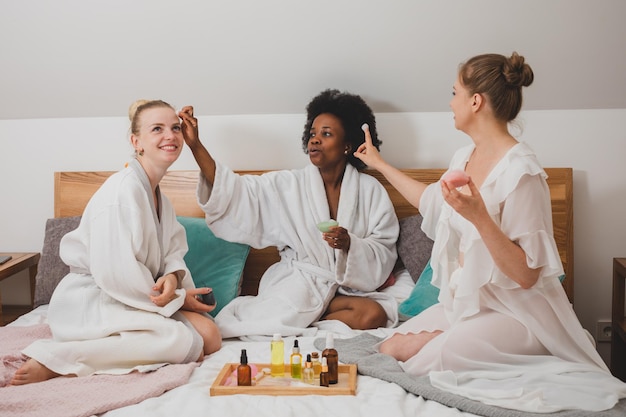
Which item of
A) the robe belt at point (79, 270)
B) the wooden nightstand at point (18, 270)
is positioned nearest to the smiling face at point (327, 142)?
the robe belt at point (79, 270)

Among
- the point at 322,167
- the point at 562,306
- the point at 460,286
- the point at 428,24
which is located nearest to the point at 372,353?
the point at 460,286

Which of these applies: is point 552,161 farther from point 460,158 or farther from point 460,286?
point 460,286

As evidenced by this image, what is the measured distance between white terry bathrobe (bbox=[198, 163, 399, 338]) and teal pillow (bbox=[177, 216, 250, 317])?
0.23 feet

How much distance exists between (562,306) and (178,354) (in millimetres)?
1154

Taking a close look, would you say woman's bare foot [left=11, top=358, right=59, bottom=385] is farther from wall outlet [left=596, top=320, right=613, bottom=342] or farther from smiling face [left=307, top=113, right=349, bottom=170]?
wall outlet [left=596, top=320, right=613, bottom=342]

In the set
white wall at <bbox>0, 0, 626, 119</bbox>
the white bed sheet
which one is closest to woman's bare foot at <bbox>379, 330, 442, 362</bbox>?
the white bed sheet

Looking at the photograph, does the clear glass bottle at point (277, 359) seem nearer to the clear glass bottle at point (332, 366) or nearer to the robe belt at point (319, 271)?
the clear glass bottle at point (332, 366)

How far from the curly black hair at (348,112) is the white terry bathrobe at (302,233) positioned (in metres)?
0.16

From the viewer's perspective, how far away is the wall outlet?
3.03 metres

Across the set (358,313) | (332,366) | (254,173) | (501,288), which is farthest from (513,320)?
(254,173)

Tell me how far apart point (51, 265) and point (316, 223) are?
113 centimetres

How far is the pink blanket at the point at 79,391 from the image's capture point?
1683 mm

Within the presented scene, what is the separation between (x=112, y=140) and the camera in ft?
10.3

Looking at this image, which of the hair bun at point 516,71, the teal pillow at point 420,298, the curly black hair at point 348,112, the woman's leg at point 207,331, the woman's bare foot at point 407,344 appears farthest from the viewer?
the curly black hair at point 348,112
